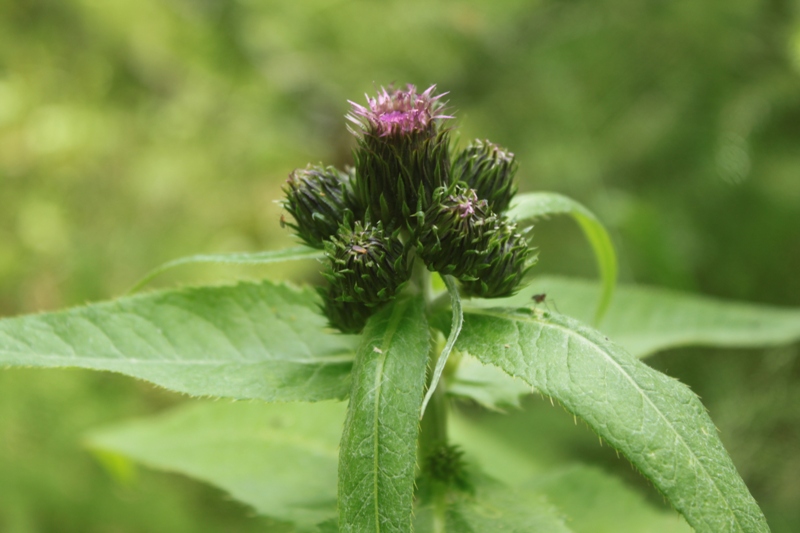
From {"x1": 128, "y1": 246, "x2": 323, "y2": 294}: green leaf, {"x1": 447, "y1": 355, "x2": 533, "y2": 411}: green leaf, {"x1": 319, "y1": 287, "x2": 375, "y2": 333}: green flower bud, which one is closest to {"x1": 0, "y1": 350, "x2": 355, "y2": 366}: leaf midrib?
{"x1": 319, "y1": 287, "x2": 375, "y2": 333}: green flower bud

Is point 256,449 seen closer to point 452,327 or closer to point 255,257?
point 255,257

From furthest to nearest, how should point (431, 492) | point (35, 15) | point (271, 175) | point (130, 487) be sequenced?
1. point (35, 15)
2. point (271, 175)
3. point (130, 487)
4. point (431, 492)

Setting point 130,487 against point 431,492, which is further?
point 130,487

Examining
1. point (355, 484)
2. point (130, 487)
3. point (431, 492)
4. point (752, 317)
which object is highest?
point (752, 317)

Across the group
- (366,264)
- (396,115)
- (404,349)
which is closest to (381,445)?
(404,349)

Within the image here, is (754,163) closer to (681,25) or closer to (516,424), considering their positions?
(681,25)

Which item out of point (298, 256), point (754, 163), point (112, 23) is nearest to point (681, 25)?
point (754, 163)
